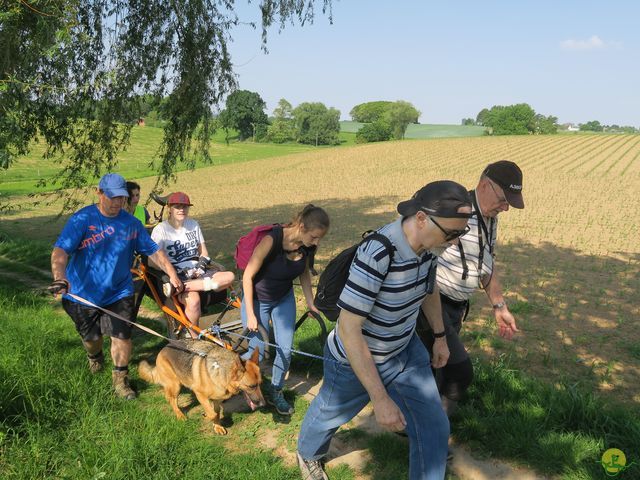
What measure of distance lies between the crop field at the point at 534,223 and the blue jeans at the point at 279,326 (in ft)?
9.80

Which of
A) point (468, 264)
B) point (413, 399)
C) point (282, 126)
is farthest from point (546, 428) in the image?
point (282, 126)

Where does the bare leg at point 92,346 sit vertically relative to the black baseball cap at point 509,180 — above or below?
below

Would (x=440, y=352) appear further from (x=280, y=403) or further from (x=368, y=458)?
(x=280, y=403)

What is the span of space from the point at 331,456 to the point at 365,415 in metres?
0.63

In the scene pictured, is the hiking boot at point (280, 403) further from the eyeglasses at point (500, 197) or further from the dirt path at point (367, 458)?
the eyeglasses at point (500, 197)

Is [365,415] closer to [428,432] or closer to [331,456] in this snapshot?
[331,456]

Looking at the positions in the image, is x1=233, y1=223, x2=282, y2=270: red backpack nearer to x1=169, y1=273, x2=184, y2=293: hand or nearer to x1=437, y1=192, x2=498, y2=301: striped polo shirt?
x1=169, y1=273, x2=184, y2=293: hand

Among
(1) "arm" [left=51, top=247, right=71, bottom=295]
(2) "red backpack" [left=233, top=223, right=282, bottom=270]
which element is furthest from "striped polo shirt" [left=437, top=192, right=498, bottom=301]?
(1) "arm" [left=51, top=247, right=71, bottom=295]

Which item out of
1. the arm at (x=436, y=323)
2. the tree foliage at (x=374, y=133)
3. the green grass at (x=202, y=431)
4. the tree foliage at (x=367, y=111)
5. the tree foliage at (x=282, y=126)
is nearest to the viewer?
the arm at (x=436, y=323)

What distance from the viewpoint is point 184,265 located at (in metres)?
5.56

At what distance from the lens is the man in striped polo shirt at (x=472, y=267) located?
11.0 ft

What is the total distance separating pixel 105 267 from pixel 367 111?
493ft

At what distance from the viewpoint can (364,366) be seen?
7.87 feet

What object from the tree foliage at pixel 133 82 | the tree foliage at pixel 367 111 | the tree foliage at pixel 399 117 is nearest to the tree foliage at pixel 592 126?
the tree foliage at pixel 367 111
